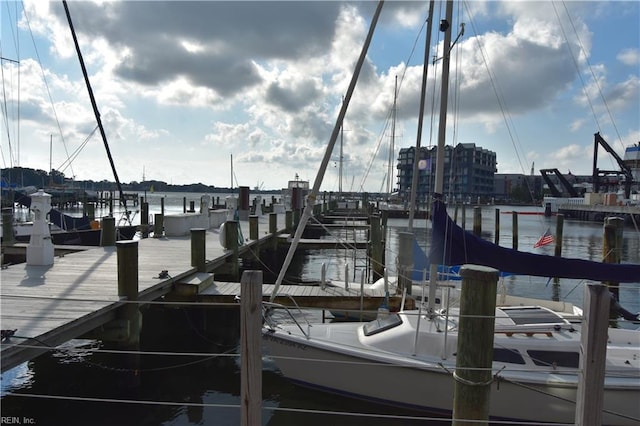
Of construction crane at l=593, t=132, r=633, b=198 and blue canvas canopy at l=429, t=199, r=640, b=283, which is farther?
construction crane at l=593, t=132, r=633, b=198

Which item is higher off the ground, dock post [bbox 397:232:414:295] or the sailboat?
dock post [bbox 397:232:414:295]

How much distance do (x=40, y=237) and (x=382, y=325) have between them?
28.7 feet

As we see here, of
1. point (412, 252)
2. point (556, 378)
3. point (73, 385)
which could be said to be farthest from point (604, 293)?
point (73, 385)

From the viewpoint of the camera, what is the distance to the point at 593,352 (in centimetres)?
334

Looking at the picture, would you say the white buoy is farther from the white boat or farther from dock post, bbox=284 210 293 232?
dock post, bbox=284 210 293 232

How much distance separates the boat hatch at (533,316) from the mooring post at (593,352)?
155 inches

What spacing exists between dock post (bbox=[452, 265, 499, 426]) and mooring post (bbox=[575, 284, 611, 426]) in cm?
73

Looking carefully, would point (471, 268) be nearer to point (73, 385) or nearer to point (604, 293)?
point (604, 293)

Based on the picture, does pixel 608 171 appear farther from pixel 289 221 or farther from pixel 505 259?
pixel 505 259

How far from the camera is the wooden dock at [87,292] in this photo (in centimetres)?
584

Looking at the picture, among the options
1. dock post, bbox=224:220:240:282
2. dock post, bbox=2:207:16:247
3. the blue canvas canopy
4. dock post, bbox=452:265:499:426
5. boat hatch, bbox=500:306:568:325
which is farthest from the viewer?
dock post, bbox=224:220:240:282

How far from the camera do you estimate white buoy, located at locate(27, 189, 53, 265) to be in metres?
10.1

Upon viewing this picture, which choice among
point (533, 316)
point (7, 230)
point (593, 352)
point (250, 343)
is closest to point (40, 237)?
point (7, 230)

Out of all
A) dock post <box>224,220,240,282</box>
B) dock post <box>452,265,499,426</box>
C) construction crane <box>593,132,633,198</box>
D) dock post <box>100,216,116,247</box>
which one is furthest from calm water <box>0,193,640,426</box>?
construction crane <box>593,132,633,198</box>
